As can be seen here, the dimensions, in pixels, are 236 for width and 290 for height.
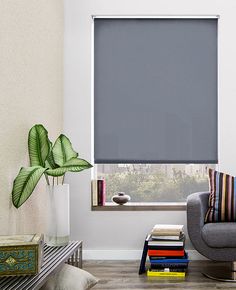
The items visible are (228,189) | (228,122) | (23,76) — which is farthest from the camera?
(228,122)

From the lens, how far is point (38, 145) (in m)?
3.95

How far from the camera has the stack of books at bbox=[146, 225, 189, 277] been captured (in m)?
4.58

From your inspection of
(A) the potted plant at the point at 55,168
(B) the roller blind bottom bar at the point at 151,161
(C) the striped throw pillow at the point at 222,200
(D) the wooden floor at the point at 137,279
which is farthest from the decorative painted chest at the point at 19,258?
(B) the roller blind bottom bar at the point at 151,161

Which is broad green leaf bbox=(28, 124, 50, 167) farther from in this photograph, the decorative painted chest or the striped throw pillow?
the striped throw pillow

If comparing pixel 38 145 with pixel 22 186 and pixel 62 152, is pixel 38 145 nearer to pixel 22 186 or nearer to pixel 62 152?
pixel 62 152

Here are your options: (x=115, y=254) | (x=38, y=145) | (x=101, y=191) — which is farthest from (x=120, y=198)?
(x=38, y=145)

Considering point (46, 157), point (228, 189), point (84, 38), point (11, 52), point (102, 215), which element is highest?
point (84, 38)

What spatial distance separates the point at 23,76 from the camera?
391 cm

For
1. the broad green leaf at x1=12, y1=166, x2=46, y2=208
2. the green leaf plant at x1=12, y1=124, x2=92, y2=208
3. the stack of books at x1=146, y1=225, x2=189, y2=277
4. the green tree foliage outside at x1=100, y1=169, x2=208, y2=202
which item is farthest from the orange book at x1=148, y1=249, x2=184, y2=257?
the broad green leaf at x1=12, y1=166, x2=46, y2=208

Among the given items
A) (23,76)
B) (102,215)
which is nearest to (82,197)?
(102,215)

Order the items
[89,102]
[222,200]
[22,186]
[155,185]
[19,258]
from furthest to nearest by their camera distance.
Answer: [155,185] → [89,102] → [222,200] → [22,186] → [19,258]

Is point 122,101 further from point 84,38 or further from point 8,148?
point 8,148

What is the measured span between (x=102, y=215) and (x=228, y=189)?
135 centimetres

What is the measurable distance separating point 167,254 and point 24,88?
75.1 inches
